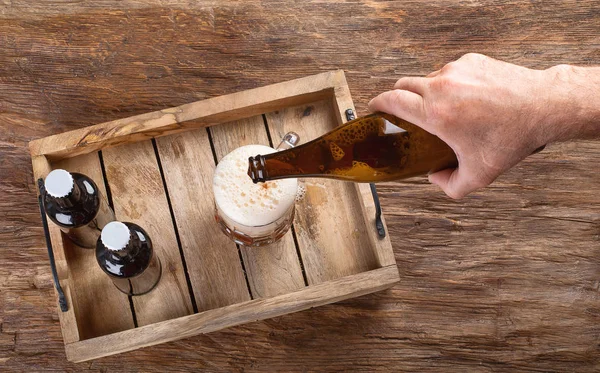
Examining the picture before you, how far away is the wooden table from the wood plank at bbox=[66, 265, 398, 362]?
241mm

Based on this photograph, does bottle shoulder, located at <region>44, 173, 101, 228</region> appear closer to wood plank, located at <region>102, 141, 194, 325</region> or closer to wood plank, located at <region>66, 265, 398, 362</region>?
wood plank, located at <region>102, 141, 194, 325</region>

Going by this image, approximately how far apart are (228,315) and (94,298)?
0.72 feet

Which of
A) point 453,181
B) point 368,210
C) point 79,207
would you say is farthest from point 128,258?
point 453,181

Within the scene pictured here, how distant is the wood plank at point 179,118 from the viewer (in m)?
0.90

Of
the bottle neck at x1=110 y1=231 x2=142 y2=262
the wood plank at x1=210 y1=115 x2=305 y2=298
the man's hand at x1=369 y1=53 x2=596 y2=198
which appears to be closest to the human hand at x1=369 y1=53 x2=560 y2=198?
the man's hand at x1=369 y1=53 x2=596 y2=198

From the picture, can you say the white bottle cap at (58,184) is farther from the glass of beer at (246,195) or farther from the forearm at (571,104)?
the forearm at (571,104)

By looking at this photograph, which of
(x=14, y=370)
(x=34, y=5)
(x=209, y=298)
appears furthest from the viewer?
(x=34, y=5)

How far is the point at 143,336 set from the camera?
0.83 metres

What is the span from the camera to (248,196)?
82cm

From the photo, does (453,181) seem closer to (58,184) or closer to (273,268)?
(273,268)

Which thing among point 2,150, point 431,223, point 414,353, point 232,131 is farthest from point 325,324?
point 2,150

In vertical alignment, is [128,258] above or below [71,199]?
below

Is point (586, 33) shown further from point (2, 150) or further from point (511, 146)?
point (2, 150)

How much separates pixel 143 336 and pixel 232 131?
0.36m
